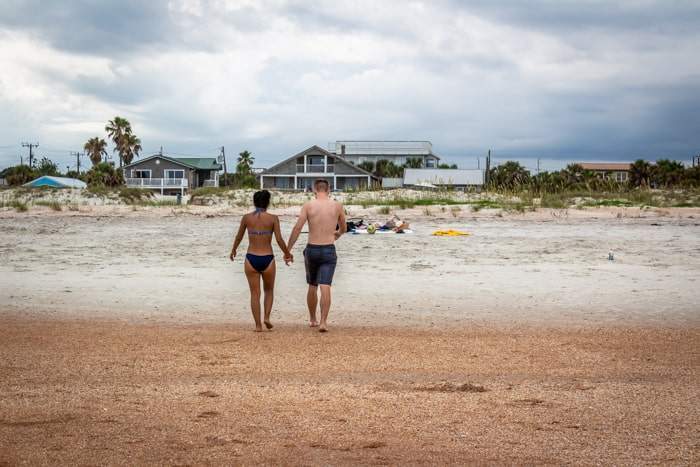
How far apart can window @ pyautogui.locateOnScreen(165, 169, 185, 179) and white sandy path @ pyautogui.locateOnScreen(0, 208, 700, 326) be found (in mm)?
58446

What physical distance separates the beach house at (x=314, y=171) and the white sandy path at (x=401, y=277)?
168ft

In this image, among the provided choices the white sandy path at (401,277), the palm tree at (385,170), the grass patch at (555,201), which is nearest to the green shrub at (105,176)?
the palm tree at (385,170)

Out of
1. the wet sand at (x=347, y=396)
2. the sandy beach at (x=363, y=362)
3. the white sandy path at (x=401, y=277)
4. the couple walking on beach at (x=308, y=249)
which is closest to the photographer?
the wet sand at (x=347, y=396)

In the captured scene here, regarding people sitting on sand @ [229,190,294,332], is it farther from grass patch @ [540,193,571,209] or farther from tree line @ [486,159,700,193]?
tree line @ [486,159,700,193]

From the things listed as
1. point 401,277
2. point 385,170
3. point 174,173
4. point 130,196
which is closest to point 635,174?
point 385,170

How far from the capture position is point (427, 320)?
10305mm

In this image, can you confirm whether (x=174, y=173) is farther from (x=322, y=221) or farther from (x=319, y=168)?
(x=322, y=221)

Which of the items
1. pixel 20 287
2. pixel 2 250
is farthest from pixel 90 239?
pixel 20 287

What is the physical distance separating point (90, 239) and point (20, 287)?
24.4 ft

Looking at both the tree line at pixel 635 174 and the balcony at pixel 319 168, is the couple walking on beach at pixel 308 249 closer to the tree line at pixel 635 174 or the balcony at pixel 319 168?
the tree line at pixel 635 174

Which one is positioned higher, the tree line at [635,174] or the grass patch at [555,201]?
the tree line at [635,174]

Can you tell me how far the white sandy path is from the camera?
427 inches

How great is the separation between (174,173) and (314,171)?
15.7 m

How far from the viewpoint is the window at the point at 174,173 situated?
80375 mm
